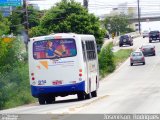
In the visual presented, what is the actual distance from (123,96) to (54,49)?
4.71 metres

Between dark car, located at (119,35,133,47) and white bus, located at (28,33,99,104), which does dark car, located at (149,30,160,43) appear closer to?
dark car, located at (119,35,133,47)

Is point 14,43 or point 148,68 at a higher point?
point 14,43

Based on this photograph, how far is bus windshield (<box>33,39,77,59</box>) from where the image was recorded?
28.3 meters

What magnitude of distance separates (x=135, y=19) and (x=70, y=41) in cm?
15190

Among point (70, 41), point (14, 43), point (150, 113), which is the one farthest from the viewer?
point (14, 43)

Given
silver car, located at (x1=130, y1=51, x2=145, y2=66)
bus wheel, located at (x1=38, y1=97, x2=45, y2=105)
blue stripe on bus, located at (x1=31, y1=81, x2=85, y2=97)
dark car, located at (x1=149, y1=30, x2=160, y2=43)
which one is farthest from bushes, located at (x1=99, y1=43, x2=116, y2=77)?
dark car, located at (x1=149, y1=30, x2=160, y2=43)

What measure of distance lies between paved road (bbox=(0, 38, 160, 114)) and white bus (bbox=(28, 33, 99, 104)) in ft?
2.65

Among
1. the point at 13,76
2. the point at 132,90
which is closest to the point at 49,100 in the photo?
Answer: the point at 13,76

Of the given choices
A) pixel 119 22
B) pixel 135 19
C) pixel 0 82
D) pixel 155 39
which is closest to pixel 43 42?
pixel 0 82

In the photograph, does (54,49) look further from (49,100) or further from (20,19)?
(20,19)

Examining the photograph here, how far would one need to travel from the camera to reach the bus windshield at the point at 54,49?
92.9 feet

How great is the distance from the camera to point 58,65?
28.4 m

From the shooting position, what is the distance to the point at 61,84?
93.2 feet

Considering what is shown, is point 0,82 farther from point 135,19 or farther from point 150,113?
point 135,19
